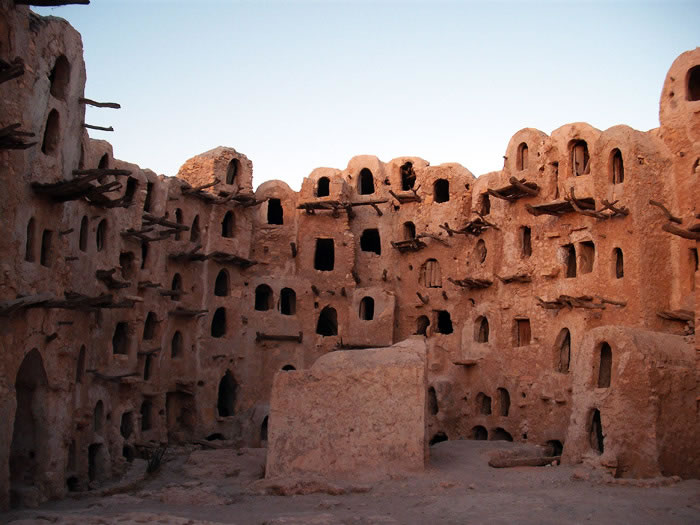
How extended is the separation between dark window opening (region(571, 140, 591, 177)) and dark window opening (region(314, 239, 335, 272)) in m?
14.1

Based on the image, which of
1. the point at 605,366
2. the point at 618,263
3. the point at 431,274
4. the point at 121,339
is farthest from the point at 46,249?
the point at 431,274

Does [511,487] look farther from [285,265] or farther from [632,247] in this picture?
[285,265]

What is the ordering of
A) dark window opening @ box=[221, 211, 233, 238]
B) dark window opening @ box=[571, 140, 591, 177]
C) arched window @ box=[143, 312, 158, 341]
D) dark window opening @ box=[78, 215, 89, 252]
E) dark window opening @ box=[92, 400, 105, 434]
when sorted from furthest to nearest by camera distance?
dark window opening @ box=[221, 211, 233, 238] → arched window @ box=[143, 312, 158, 341] → dark window opening @ box=[571, 140, 591, 177] → dark window opening @ box=[92, 400, 105, 434] → dark window opening @ box=[78, 215, 89, 252]

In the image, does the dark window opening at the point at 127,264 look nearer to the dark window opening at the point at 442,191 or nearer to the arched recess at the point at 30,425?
the arched recess at the point at 30,425

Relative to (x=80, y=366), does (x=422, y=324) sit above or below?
above

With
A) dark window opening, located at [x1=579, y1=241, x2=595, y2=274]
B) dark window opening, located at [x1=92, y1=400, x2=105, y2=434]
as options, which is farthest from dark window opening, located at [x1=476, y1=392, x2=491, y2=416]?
dark window opening, located at [x1=92, y1=400, x2=105, y2=434]

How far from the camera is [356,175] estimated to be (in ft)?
133

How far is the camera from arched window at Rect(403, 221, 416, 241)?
1526 inches

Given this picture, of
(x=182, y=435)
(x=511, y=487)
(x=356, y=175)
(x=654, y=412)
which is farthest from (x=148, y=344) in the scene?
(x=654, y=412)

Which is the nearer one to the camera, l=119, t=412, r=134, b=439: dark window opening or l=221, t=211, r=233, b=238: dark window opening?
l=119, t=412, r=134, b=439: dark window opening

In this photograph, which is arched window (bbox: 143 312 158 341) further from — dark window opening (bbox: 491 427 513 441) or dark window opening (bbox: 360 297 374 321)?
dark window opening (bbox: 491 427 513 441)

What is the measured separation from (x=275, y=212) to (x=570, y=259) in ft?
51.3

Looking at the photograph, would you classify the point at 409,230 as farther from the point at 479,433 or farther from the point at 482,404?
the point at 479,433

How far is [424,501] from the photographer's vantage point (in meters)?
17.7
